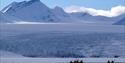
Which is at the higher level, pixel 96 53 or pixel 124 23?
pixel 96 53

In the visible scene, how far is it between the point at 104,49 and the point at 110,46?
1.95m

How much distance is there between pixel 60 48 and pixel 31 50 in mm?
3599

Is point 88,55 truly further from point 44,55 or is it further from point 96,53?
point 44,55

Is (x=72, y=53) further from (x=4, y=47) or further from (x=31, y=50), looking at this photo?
(x=4, y=47)

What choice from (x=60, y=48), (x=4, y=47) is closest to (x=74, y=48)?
(x=60, y=48)

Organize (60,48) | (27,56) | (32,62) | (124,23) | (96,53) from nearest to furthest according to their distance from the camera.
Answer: (32,62), (27,56), (96,53), (60,48), (124,23)

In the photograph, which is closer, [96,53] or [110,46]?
[96,53]

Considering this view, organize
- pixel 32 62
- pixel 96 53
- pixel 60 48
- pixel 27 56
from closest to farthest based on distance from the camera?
pixel 32 62
pixel 27 56
pixel 96 53
pixel 60 48

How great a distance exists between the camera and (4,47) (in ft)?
107

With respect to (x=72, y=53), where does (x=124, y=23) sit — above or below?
below

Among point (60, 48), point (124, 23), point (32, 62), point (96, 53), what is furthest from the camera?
point (124, 23)

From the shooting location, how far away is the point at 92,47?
36281 millimetres

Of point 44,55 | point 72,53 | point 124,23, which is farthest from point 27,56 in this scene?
point 124,23

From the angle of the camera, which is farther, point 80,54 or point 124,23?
point 124,23
